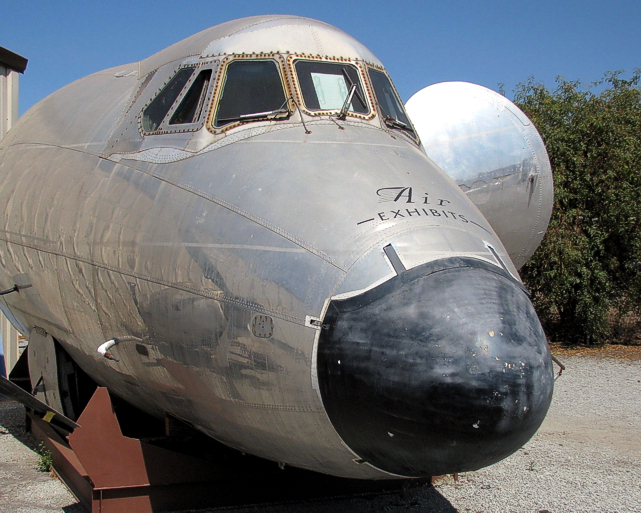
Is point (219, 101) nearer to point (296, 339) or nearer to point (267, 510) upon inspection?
point (296, 339)

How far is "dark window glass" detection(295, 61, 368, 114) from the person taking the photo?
14.7 ft

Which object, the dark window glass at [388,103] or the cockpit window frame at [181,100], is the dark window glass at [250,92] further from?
the dark window glass at [388,103]

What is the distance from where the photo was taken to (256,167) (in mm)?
3932

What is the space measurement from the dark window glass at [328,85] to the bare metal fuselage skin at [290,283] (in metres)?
0.09

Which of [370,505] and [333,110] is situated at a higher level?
[333,110]

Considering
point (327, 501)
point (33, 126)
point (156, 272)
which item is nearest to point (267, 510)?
point (327, 501)

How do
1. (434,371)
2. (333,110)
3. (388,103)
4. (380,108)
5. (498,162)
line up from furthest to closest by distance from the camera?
1. (498,162)
2. (388,103)
3. (380,108)
4. (333,110)
5. (434,371)

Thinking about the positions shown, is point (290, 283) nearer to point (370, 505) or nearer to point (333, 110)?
point (333, 110)

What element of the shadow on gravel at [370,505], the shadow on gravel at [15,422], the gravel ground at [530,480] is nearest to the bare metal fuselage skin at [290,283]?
the shadow on gravel at [370,505]

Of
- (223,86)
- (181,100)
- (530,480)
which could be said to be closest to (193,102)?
(181,100)

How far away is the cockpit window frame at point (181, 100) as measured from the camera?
4418 mm

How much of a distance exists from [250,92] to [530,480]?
4.34 metres

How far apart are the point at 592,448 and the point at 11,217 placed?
6232 millimetres

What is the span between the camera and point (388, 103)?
4957mm
